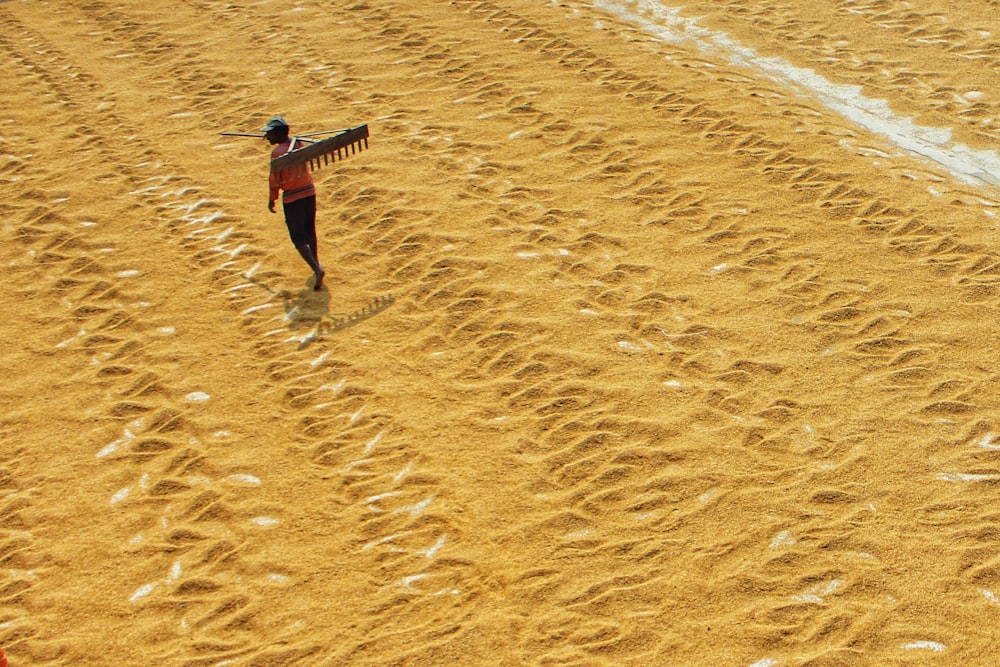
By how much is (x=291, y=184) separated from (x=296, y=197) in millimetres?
99

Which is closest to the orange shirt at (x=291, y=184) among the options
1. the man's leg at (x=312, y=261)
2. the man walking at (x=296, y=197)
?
the man walking at (x=296, y=197)

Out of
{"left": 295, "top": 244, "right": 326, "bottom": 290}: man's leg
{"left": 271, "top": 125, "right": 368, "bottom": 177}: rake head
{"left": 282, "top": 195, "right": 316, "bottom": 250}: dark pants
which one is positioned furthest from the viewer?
{"left": 295, "top": 244, "right": 326, "bottom": 290}: man's leg

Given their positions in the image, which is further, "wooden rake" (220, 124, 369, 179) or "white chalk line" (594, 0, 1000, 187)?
"white chalk line" (594, 0, 1000, 187)

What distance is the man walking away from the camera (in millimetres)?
7577

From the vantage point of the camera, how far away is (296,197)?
299 inches

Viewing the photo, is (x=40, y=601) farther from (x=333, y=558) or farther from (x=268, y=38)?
(x=268, y=38)

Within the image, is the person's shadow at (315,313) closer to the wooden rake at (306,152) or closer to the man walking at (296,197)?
the man walking at (296,197)

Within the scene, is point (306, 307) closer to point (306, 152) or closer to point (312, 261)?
point (312, 261)

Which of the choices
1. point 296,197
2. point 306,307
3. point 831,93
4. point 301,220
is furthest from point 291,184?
point 831,93

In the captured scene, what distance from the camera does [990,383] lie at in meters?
6.38

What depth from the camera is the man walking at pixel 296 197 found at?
24.9 feet

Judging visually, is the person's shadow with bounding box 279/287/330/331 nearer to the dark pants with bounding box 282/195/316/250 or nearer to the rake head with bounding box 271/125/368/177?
the dark pants with bounding box 282/195/316/250

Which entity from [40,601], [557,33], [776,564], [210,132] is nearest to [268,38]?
[210,132]

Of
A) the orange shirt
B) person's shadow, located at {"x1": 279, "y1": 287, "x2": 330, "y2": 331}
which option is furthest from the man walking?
person's shadow, located at {"x1": 279, "y1": 287, "x2": 330, "y2": 331}
